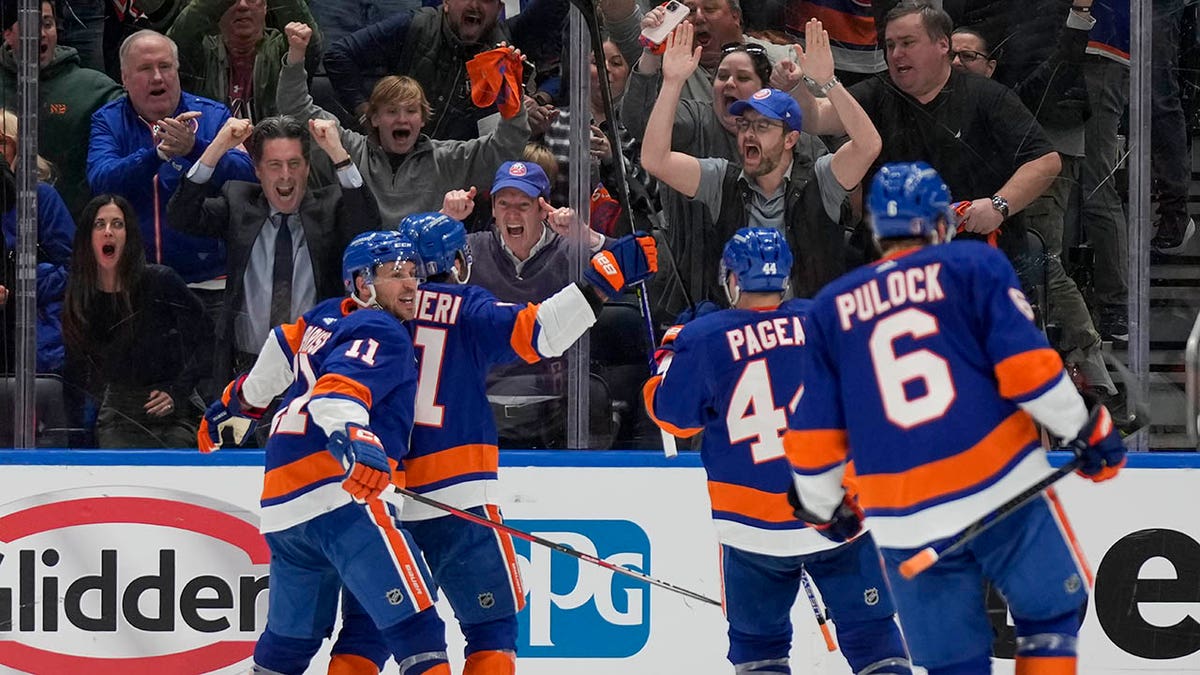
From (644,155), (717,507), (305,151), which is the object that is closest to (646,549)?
(717,507)

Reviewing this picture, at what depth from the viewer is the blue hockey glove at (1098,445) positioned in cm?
309

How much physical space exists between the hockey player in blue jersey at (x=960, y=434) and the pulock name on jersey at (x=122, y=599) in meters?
2.26

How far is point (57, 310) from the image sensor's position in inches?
191

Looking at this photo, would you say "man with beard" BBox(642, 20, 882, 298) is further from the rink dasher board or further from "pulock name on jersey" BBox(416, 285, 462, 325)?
"pulock name on jersey" BBox(416, 285, 462, 325)

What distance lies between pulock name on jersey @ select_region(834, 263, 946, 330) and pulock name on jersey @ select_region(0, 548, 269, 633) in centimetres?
228

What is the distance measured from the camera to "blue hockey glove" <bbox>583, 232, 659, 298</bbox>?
430cm

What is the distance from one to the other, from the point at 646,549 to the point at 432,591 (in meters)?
0.90

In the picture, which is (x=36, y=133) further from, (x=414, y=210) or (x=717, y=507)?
(x=717, y=507)

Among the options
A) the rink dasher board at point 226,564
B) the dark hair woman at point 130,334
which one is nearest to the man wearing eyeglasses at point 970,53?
the rink dasher board at point 226,564

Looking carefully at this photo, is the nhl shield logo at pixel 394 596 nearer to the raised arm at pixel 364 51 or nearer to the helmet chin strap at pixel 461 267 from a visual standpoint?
the helmet chin strap at pixel 461 267

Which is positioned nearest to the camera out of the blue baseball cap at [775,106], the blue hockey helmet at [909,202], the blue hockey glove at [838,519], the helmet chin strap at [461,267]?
the blue hockey helmet at [909,202]

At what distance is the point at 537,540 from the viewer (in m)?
4.35

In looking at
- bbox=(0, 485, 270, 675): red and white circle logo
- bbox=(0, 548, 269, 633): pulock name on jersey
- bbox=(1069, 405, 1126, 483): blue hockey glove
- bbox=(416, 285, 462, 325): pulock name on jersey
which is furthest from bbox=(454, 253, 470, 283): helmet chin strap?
bbox=(1069, 405, 1126, 483): blue hockey glove

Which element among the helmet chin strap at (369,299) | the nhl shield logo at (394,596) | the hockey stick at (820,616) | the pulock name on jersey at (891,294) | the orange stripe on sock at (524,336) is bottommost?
the hockey stick at (820,616)
